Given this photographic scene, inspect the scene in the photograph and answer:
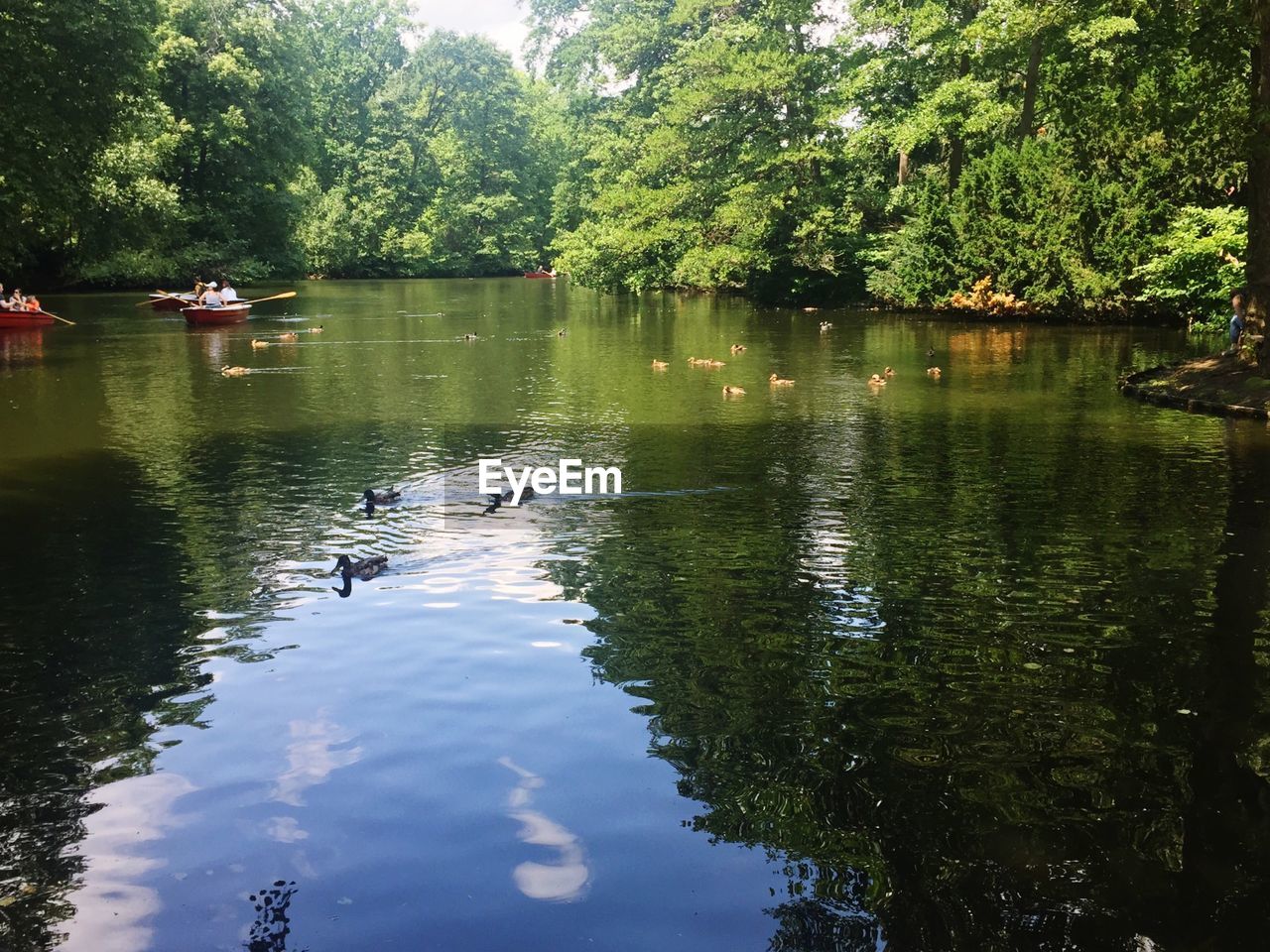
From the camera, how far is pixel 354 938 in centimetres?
500

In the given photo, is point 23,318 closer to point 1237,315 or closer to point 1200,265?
point 1237,315

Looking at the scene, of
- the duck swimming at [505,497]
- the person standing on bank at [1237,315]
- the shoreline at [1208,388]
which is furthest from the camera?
the person standing on bank at [1237,315]

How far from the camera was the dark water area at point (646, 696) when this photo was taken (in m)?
5.26

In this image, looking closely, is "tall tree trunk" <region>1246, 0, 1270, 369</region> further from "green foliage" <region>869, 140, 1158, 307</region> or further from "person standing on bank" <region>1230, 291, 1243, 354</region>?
"green foliage" <region>869, 140, 1158, 307</region>

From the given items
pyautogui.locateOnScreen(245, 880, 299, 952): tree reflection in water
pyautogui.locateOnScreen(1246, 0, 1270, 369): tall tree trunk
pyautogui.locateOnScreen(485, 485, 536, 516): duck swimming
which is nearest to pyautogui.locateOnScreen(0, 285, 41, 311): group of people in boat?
pyautogui.locateOnScreen(485, 485, 536, 516): duck swimming

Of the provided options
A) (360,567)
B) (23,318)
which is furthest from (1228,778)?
(23,318)

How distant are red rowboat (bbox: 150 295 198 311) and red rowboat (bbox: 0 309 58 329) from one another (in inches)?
179

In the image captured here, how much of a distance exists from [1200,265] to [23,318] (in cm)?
3536

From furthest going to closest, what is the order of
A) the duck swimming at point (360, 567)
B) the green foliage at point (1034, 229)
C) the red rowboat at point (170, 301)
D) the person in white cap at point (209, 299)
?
the red rowboat at point (170, 301)
the person in white cap at point (209, 299)
the green foliage at point (1034, 229)
the duck swimming at point (360, 567)

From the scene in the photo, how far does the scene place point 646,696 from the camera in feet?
25.0

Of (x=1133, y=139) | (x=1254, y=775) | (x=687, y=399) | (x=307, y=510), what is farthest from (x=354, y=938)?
(x=1133, y=139)

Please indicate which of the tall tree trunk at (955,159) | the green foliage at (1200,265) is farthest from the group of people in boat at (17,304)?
the green foliage at (1200,265)

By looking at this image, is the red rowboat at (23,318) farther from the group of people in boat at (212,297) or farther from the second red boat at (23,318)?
the group of people in boat at (212,297)

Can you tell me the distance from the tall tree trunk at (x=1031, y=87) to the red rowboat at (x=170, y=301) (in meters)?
29.0
